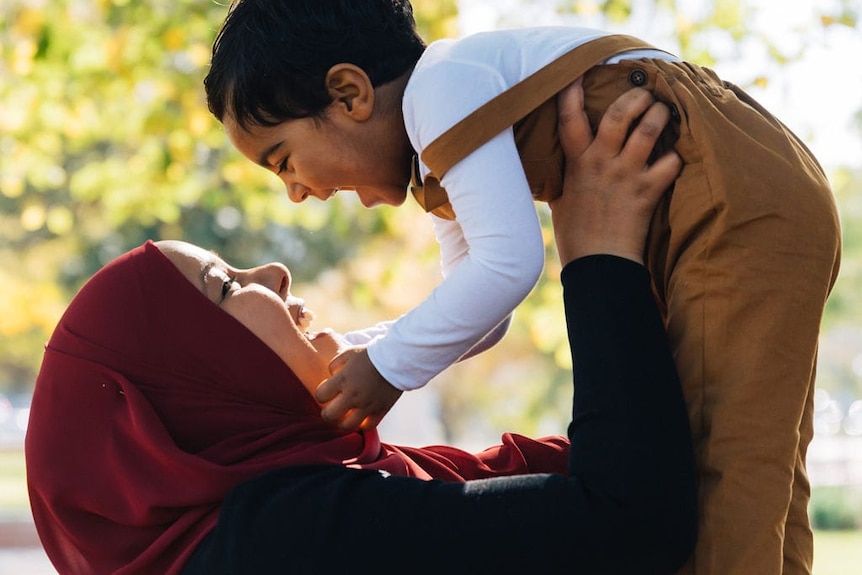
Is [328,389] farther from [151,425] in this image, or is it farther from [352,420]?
[151,425]

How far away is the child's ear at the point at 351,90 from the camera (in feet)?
7.41

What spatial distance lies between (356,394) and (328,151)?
530mm

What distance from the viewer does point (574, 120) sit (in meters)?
1.99

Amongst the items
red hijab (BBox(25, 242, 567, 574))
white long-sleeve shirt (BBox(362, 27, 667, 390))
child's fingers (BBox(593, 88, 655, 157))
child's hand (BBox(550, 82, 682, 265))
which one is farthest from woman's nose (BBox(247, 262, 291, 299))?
child's fingers (BBox(593, 88, 655, 157))

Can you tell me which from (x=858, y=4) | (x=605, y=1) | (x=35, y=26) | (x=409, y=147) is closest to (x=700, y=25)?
(x=605, y=1)

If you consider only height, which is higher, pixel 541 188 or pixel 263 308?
pixel 541 188

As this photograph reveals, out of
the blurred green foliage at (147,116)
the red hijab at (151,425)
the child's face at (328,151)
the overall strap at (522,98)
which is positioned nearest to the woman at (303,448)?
the red hijab at (151,425)

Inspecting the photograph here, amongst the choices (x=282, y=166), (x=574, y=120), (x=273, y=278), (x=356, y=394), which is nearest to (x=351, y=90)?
(x=282, y=166)

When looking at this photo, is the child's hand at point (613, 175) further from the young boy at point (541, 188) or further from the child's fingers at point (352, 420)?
the child's fingers at point (352, 420)

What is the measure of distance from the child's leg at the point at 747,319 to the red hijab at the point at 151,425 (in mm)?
576

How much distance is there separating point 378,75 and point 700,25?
484 centimetres

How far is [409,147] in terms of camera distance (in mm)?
2365

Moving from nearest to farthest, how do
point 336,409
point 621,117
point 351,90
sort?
point 621,117 → point 336,409 → point 351,90

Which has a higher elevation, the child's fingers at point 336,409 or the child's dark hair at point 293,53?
the child's dark hair at point 293,53
